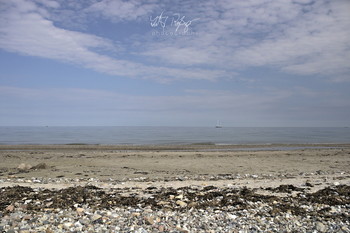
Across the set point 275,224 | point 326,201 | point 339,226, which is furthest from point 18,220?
point 326,201

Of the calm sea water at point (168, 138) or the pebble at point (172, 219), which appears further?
the calm sea water at point (168, 138)

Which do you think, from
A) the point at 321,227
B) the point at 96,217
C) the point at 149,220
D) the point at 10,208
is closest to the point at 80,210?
the point at 96,217

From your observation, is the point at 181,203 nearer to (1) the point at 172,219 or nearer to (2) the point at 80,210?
(1) the point at 172,219

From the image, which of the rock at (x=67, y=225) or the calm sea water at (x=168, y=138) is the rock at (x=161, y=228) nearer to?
the rock at (x=67, y=225)

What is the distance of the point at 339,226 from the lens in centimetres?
686

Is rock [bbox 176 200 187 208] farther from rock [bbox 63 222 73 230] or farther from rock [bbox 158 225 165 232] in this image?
rock [bbox 63 222 73 230]

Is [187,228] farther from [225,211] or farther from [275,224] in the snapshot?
[275,224]

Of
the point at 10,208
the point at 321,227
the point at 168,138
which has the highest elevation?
the point at 321,227

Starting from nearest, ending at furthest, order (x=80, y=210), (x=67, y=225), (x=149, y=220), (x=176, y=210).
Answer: (x=67, y=225)
(x=149, y=220)
(x=80, y=210)
(x=176, y=210)

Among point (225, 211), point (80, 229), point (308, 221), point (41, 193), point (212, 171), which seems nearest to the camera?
point (80, 229)

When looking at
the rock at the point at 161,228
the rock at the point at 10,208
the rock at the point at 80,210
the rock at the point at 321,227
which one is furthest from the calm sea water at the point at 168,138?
the rock at the point at 321,227

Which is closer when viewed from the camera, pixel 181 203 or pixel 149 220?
pixel 149 220

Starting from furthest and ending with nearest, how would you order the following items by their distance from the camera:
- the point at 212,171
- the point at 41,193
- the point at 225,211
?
1. the point at 212,171
2. the point at 41,193
3. the point at 225,211

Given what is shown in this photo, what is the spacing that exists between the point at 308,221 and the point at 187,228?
3.28m
